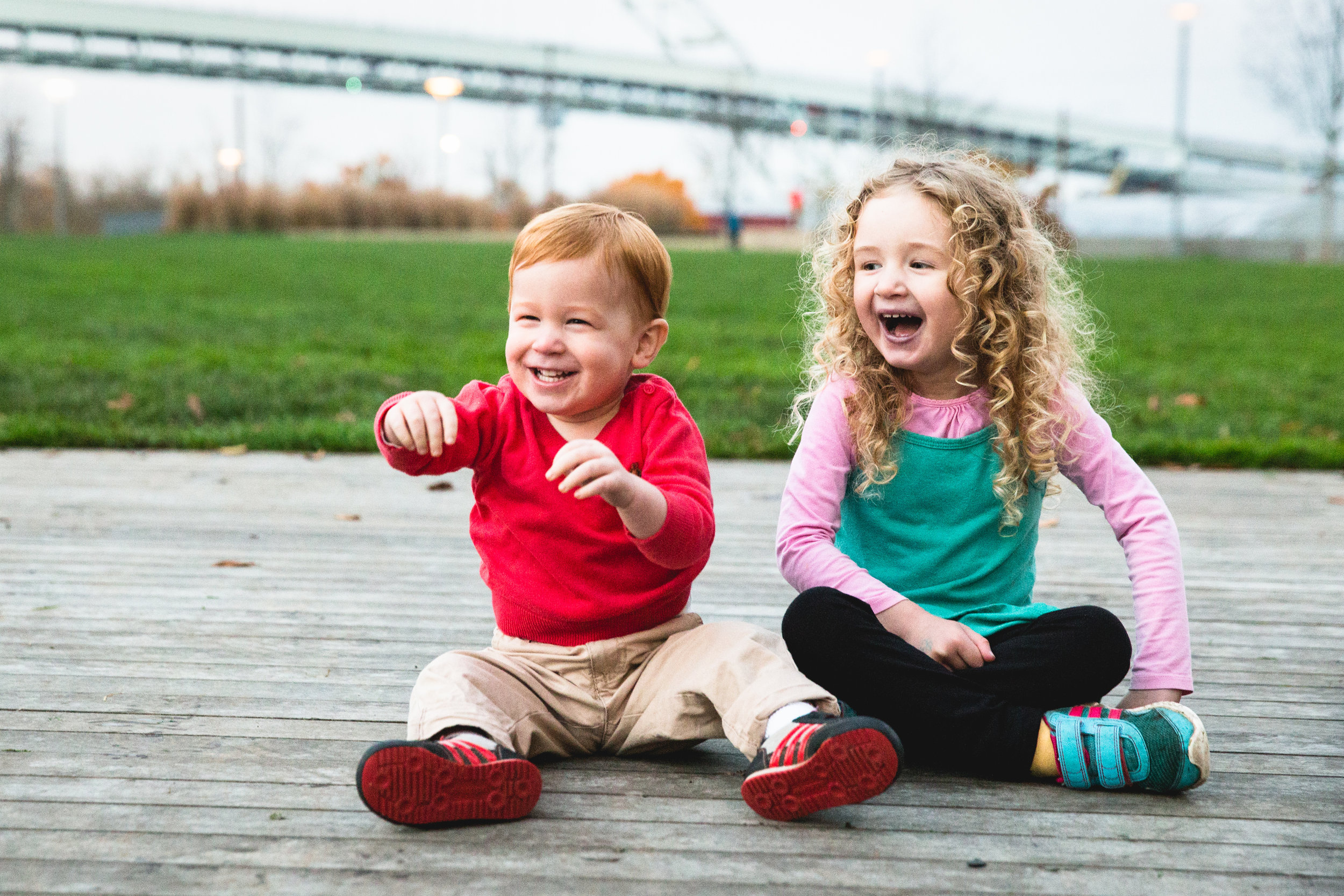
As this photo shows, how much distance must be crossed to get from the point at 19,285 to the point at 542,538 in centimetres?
1165

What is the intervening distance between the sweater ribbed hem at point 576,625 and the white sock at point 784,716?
0.30 m

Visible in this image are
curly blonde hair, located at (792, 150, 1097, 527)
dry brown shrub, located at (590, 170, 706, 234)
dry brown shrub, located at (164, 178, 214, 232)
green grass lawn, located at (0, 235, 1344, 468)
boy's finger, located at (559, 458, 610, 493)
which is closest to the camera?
boy's finger, located at (559, 458, 610, 493)

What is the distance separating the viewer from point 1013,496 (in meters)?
1.96

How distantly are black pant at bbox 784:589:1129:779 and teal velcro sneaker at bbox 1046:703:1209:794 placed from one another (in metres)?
0.06

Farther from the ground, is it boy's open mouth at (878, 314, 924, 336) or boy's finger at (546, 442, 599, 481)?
boy's open mouth at (878, 314, 924, 336)

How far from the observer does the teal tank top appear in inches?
77.8

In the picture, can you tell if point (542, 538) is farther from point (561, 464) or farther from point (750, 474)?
point (750, 474)

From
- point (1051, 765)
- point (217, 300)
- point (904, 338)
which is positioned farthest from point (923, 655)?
point (217, 300)

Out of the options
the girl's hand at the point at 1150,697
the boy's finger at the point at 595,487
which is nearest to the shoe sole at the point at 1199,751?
the girl's hand at the point at 1150,697

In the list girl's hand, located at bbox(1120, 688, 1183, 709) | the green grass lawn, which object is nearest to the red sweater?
girl's hand, located at bbox(1120, 688, 1183, 709)

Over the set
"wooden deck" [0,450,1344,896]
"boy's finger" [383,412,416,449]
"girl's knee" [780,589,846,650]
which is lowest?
Result: "wooden deck" [0,450,1344,896]

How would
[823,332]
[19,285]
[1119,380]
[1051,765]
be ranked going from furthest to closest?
1. [19,285]
2. [1119,380]
3. [823,332]
4. [1051,765]

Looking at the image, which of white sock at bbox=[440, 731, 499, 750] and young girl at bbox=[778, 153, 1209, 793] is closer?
white sock at bbox=[440, 731, 499, 750]

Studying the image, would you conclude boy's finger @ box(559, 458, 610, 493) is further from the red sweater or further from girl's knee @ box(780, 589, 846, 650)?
girl's knee @ box(780, 589, 846, 650)
